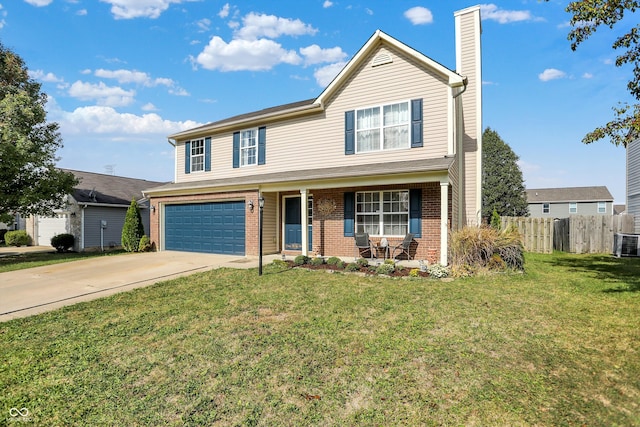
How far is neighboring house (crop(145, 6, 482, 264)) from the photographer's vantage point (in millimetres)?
10555

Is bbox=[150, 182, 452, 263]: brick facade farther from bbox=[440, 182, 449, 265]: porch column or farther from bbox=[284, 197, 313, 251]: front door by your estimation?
bbox=[440, 182, 449, 265]: porch column

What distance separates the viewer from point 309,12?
1262 centimetres

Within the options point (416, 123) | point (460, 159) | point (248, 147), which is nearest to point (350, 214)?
point (416, 123)

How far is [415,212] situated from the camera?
10617mm

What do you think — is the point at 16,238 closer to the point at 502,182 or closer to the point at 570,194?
the point at 502,182

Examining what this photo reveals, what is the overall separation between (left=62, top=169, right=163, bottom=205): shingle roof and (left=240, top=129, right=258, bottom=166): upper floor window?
988cm

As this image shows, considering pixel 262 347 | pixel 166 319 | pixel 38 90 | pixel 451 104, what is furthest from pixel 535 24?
pixel 38 90

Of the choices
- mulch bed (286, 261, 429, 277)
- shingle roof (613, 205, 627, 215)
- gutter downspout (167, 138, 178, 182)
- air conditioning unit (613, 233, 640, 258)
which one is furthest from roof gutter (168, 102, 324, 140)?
shingle roof (613, 205, 627, 215)

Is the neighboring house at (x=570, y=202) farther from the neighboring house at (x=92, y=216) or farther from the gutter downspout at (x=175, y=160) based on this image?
the neighboring house at (x=92, y=216)

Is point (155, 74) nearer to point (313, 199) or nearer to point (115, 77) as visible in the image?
point (115, 77)

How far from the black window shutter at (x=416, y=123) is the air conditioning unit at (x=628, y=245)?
10.3 m

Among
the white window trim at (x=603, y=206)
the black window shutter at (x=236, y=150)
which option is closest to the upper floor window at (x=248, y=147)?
the black window shutter at (x=236, y=150)

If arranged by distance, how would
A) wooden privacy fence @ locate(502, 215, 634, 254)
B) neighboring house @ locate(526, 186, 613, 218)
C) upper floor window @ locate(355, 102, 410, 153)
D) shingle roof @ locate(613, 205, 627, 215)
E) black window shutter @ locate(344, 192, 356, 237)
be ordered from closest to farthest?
upper floor window @ locate(355, 102, 410, 153) → black window shutter @ locate(344, 192, 356, 237) → wooden privacy fence @ locate(502, 215, 634, 254) → neighboring house @ locate(526, 186, 613, 218) → shingle roof @ locate(613, 205, 627, 215)

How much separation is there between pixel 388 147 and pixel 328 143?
2487 mm
